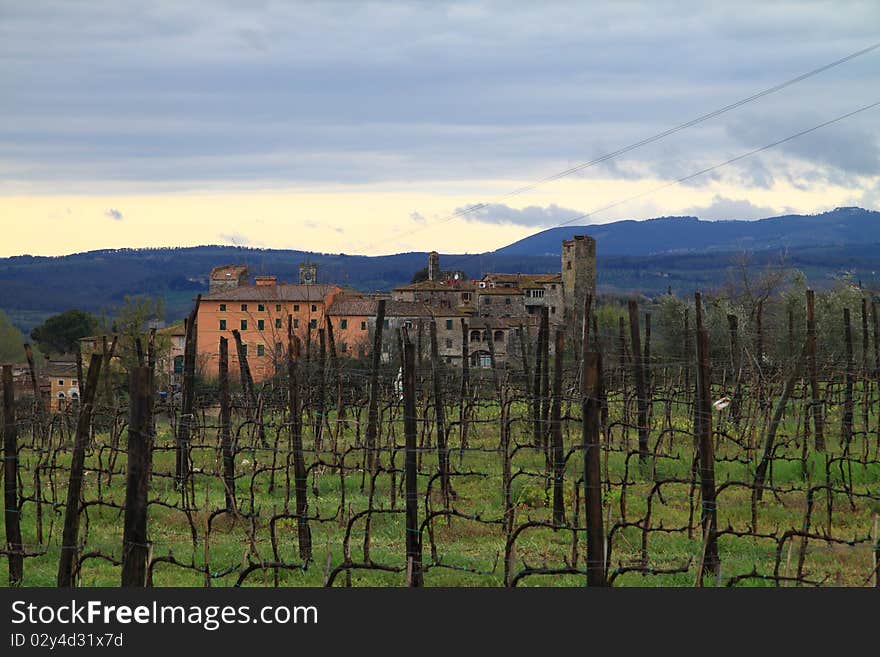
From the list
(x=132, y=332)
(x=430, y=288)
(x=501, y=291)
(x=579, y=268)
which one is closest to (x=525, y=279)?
(x=501, y=291)

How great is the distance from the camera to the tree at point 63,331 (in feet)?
298

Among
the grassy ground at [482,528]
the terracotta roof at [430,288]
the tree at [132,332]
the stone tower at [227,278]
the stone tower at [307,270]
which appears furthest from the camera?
the stone tower at [227,278]

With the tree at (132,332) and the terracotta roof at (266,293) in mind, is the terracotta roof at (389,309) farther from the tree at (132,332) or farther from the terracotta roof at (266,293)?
the tree at (132,332)

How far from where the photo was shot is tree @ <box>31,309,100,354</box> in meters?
90.9

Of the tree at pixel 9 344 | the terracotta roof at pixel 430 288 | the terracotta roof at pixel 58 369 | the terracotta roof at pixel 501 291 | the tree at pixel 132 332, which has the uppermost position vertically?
the terracotta roof at pixel 430 288

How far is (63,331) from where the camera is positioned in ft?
301

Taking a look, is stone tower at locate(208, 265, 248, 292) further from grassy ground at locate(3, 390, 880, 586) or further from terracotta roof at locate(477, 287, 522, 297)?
grassy ground at locate(3, 390, 880, 586)

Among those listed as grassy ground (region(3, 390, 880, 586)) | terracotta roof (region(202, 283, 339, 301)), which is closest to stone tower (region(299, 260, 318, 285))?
terracotta roof (region(202, 283, 339, 301))

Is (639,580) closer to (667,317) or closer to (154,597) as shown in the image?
(154,597)

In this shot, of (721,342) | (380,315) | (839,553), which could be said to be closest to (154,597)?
(839,553)

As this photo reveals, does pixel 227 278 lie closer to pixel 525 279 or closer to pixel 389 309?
pixel 389 309

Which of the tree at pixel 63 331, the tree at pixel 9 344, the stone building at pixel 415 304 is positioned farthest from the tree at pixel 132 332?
the tree at pixel 63 331

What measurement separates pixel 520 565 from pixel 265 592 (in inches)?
214

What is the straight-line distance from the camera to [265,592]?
10.4 meters
